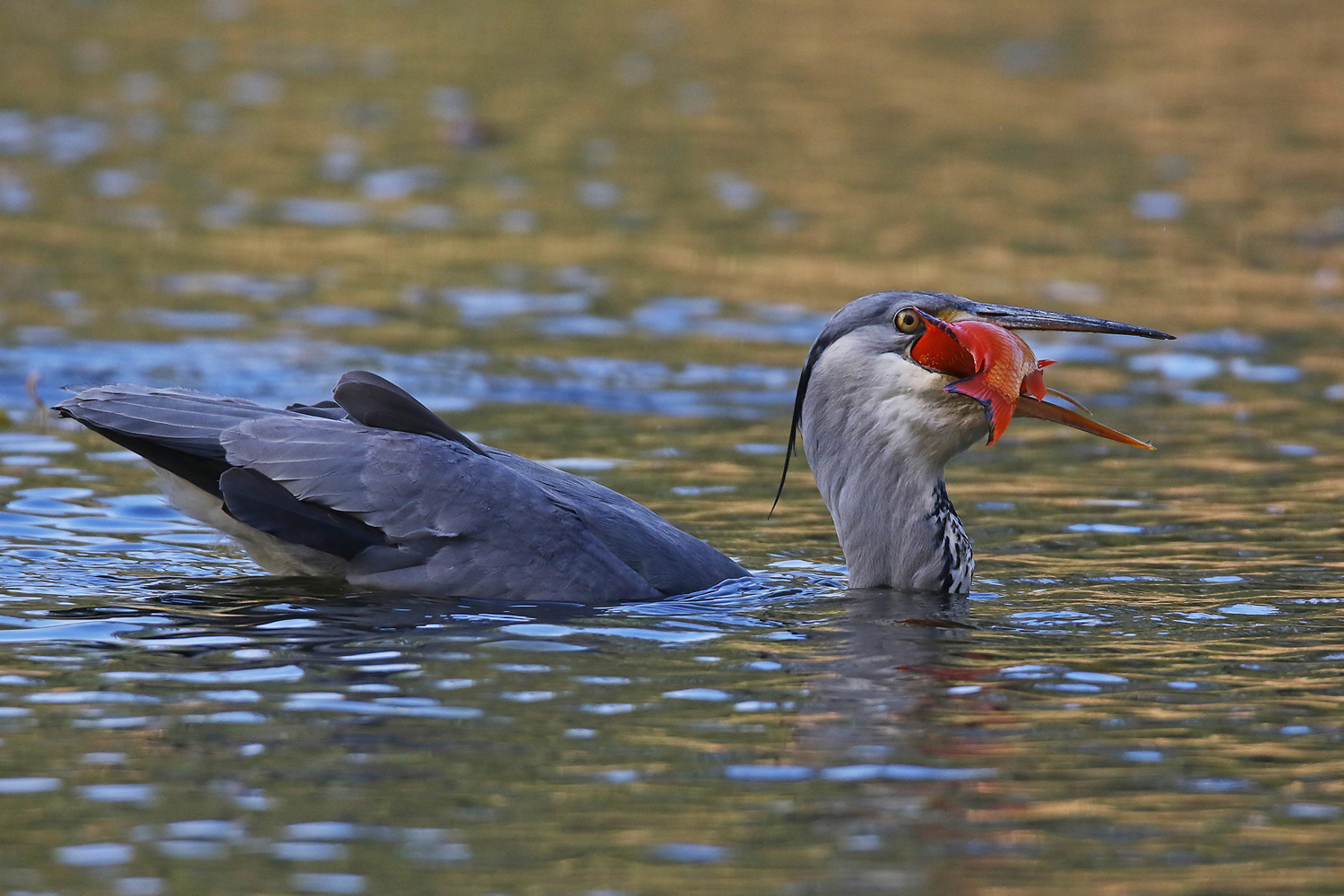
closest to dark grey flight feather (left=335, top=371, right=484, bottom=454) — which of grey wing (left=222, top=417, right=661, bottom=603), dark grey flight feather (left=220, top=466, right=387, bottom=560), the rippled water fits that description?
grey wing (left=222, top=417, right=661, bottom=603)

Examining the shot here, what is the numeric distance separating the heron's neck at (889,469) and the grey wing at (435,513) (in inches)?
Result: 44.0

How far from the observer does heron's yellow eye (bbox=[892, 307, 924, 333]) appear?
27.5ft

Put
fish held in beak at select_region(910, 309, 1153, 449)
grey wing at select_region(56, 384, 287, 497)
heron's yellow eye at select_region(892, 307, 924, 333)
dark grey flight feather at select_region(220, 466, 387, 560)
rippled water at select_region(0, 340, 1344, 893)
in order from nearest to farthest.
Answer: rippled water at select_region(0, 340, 1344, 893) < dark grey flight feather at select_region(220, 466, 387, 560) < grey wing at select_region(56, 384, 287, 497) < fish held in beak at select_region(910, 309, 1153, 449) < heron's yellow eye at select_region(892, 307, 924, 333)

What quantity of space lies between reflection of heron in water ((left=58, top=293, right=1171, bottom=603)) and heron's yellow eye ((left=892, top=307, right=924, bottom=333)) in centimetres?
1

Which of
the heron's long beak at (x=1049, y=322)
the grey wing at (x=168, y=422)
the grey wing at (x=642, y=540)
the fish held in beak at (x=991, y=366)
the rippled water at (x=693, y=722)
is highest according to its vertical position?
the heron's long beak at (x=1049, y=322)

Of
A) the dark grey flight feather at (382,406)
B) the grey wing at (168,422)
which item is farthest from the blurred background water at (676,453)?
the dark grey flight feather at (382,406)

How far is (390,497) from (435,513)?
Answer: 0.62 feet

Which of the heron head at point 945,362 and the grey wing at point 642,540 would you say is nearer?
the heron head at point 945,362

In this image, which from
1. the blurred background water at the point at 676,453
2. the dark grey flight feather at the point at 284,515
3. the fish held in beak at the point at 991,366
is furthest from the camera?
the fish held in beak at the point at 991,366

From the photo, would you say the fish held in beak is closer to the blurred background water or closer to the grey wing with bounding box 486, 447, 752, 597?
the blurred background water

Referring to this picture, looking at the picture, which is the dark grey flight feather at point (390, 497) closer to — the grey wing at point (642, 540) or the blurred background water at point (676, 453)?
the grey wing at point (642, 540)

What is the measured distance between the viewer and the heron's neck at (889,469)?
8383 mm

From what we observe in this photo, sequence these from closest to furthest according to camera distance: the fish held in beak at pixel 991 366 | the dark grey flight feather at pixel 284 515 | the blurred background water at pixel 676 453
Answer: the blurred background water at pixel 676 453 < the dark grey flight feather at pixel 284 515 < the fish held in beak at pixel 991 366

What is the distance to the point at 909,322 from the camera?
8.38 meters
